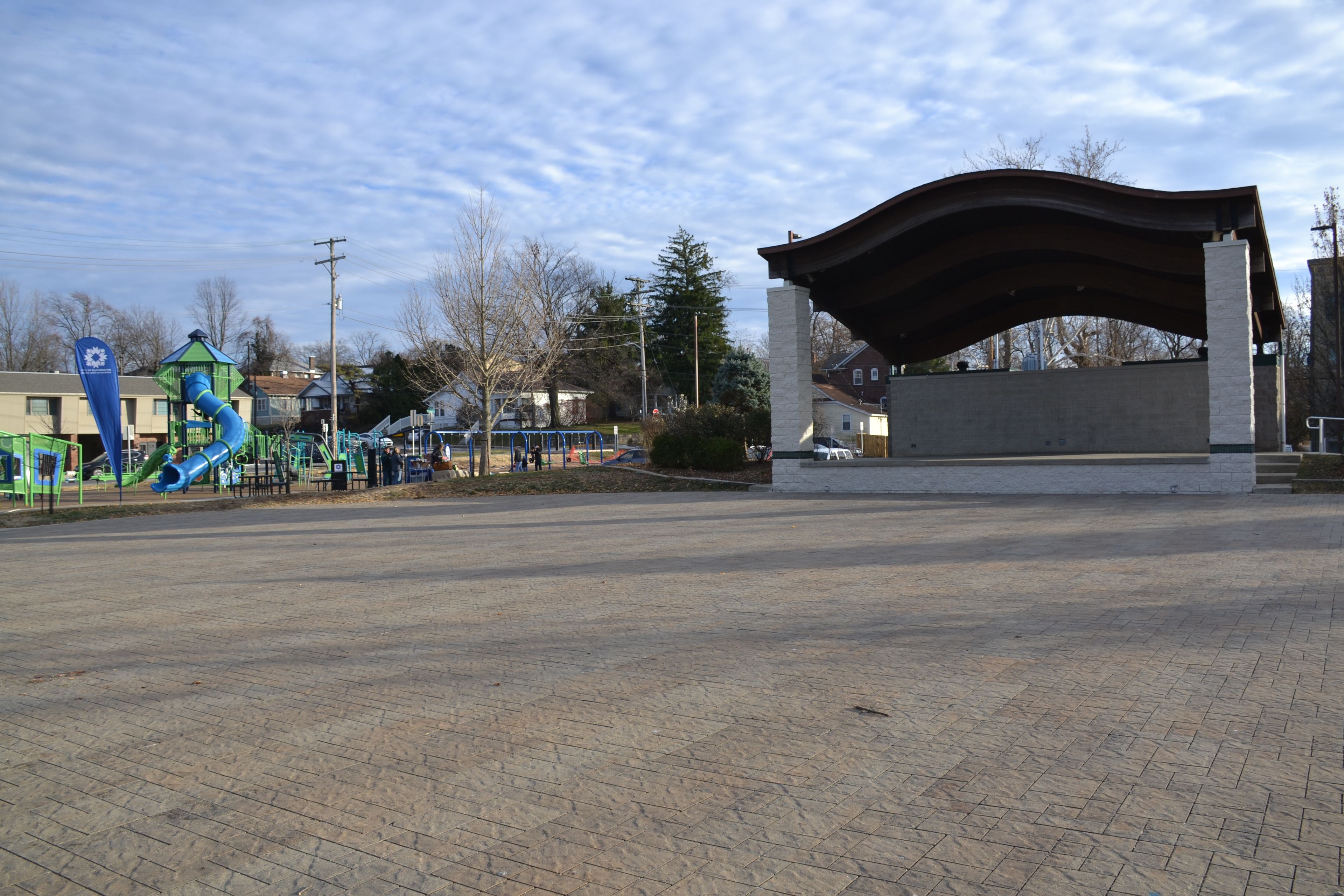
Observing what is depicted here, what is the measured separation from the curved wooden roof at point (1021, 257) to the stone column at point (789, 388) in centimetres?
72

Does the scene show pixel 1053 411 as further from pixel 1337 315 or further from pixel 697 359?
pixel 697 359

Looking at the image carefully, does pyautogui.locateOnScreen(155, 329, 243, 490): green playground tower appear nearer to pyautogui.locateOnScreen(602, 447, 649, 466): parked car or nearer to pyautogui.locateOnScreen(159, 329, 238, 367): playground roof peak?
pyautogui.locateOnScreen(159, 329, 238, 367): playground roof peak

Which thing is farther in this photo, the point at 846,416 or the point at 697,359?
the point at 846,416

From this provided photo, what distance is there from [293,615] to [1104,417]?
932 inches

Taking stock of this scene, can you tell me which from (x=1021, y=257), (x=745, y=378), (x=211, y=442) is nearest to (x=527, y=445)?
(x=745, y=378)

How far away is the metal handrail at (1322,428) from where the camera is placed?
24.0 meters

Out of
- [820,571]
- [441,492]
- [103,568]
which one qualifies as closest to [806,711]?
[820,571]

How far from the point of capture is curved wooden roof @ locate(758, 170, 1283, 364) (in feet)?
57.6

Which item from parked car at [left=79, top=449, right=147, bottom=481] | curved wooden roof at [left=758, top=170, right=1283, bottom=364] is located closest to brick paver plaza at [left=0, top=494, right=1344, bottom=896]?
curved wooden roof at [left=758, top=170, right=1283, bottom=364]

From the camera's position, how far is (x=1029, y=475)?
18.8 metres

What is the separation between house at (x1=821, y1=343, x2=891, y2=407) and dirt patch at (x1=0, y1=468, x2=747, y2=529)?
2212 inches

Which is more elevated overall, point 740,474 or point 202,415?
point 202,415

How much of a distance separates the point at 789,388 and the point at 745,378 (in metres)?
17.2

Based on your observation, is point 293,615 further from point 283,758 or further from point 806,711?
point 806,711
